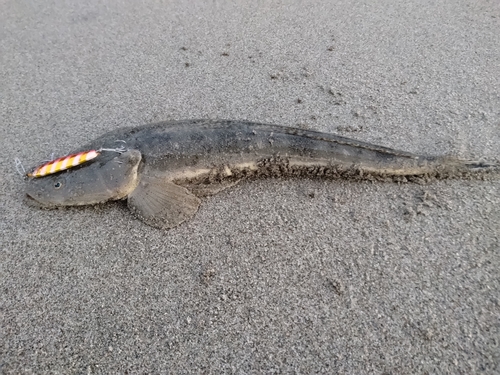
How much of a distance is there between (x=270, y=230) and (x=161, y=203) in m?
0.75

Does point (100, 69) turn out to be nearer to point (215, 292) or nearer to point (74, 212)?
point (74, 212)

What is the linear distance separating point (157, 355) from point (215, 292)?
448mm

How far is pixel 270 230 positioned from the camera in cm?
266

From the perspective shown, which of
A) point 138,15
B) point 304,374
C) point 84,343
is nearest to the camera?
point 304,374

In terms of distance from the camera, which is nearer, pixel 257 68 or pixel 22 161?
pixel 22 161

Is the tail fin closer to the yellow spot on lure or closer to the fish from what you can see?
the fish

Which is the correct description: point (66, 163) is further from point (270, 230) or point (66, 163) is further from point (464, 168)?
point (464, 168)

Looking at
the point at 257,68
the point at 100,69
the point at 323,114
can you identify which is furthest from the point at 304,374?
the point at 100,69

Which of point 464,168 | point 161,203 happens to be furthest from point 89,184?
point 464,168

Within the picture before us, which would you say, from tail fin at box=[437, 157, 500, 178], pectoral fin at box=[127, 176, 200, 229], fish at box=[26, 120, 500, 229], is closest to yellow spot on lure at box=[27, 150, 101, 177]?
fish at box=[26, 120, 500, 229]

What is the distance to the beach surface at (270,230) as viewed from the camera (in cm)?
210

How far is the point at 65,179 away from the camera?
9.29 feet

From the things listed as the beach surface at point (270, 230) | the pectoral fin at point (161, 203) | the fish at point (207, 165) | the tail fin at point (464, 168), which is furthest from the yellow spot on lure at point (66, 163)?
the tail fin at point (464, 168)

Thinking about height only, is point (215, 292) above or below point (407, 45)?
below
